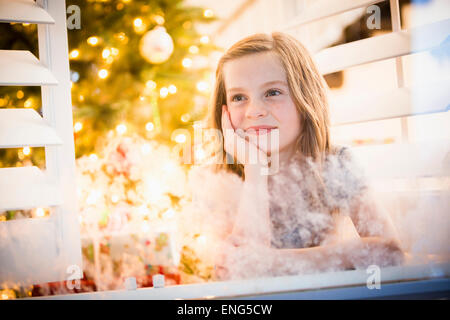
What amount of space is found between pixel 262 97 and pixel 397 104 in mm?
332

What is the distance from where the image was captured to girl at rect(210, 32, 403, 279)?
2.80 ft

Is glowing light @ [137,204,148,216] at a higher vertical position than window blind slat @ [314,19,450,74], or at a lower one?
lower

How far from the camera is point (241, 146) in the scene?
880mm

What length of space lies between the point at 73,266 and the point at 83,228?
9 centimetres

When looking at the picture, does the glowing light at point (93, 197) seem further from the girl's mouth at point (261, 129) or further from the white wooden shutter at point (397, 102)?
the white wooden shutter at point (397, 102)

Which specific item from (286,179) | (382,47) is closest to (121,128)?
(286,179)

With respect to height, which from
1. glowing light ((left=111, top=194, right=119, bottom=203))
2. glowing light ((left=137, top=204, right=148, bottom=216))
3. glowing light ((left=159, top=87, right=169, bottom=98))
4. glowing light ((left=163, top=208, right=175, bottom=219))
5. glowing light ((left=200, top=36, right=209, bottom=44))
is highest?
glowing light ((left=200, top=36, right=209, bottom=44))

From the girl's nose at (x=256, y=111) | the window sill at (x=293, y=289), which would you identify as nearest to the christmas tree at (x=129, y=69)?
the girl's nose at (x=256, y=111)

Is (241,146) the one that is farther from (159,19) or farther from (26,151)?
(26,151)

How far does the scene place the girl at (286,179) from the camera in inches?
33.6

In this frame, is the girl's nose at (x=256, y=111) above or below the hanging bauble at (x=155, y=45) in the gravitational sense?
below

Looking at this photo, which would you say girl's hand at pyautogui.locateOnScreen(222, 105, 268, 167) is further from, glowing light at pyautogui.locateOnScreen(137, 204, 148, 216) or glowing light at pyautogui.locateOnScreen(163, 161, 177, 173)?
glowing light at pyautogui.locateOnScreen(137, 204, 148, 216)

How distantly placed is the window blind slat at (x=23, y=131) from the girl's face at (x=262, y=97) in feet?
1.38

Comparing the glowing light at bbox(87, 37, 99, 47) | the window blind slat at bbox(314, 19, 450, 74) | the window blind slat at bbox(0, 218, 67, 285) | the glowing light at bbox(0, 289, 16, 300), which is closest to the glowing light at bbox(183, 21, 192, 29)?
the glowing light at bbox(87, 37, 99, 47)
